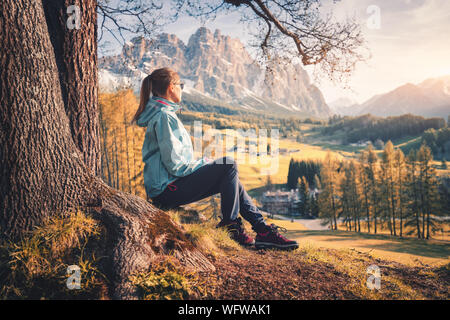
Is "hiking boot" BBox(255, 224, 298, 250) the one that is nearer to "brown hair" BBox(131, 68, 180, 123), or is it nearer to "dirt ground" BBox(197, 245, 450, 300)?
"dirt ground" BBox(197, 245, 450, 300)

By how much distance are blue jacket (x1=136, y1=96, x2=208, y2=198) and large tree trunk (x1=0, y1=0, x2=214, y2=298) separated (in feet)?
1.99

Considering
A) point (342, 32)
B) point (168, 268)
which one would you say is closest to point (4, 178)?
point (168, 268)

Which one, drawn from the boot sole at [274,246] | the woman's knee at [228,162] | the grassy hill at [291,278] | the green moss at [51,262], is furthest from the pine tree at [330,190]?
the green moss at [51,262]

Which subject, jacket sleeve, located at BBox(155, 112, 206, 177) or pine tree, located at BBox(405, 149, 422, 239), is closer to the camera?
jacket sleeve, located at BBox(155, 112, 206, 177)

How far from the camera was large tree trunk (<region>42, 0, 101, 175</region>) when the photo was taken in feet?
12.2

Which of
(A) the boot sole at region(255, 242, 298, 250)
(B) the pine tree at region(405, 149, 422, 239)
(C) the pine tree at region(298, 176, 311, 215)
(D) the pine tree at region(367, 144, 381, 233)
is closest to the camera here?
(A) the boot sole at region(255, 242, 298, 250)

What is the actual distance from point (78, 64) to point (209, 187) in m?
2.82

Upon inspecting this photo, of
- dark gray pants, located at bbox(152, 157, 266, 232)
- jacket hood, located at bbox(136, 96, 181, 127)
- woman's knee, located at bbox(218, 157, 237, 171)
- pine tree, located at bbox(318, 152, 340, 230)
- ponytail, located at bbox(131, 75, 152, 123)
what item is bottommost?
pine tree, located at bbox(318, 152, 340, 230)

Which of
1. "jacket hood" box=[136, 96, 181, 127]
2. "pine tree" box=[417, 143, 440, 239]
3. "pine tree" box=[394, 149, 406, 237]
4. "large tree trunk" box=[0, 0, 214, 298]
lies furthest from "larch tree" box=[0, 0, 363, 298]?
"pine tree" box=[394, 149, 406, 237]

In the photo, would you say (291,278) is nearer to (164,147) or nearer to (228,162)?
(228,162)

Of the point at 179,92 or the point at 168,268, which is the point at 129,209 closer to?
the point at 168,268

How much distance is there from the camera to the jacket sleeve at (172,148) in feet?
10.7

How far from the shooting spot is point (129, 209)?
324 centimetres

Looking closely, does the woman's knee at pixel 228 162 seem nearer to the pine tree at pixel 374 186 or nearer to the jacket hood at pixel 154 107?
the jacket hood at pixel 154 107
